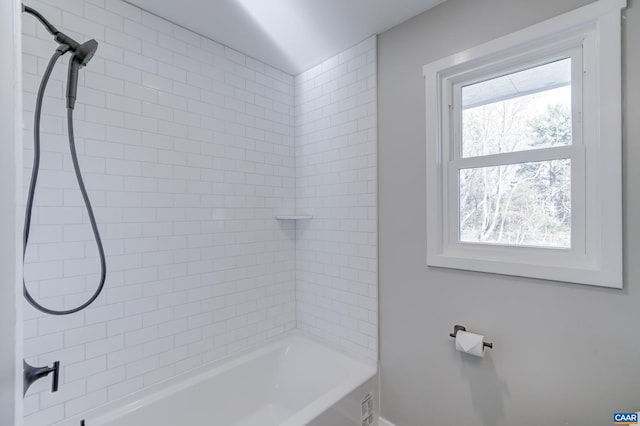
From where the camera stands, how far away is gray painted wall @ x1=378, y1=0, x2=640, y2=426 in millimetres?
1163

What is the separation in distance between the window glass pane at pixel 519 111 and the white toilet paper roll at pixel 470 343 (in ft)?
3.21

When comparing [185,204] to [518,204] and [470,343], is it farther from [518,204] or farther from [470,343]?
[518,204]

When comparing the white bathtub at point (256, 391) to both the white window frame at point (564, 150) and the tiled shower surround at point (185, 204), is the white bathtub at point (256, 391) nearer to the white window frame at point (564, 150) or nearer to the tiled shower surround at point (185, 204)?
the tiled shower surround at point (185, 204)

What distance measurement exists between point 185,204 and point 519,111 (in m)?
1.99

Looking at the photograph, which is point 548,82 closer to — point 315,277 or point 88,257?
point 315,277

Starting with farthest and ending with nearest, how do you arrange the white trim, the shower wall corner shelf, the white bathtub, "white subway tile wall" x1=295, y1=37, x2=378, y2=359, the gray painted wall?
the shower wall corner shelf → "white subway tile wall" x1=295, y1=37, x2=378, y2=359 → the white bathtub → the gray painted wall → the white trim

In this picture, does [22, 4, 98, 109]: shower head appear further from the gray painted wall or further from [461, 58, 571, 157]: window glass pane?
[461, 58, 571, 157]: window glass pane

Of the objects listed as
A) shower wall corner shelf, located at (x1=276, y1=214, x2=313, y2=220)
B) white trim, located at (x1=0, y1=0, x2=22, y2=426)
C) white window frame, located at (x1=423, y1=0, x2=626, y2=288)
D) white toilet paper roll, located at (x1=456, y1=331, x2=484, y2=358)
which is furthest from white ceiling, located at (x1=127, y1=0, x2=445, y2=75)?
white toilet paper roll, located at (x1=456, y1=331, x2=484, y2=358)

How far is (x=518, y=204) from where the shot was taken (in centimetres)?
149

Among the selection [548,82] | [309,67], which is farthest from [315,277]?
[548,82]

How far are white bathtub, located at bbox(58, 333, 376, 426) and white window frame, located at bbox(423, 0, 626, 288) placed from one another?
1005 mm

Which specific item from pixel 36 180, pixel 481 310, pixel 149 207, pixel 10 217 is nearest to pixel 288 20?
pixel 149 207

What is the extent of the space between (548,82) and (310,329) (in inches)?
87.8

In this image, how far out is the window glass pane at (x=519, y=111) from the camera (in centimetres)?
138
